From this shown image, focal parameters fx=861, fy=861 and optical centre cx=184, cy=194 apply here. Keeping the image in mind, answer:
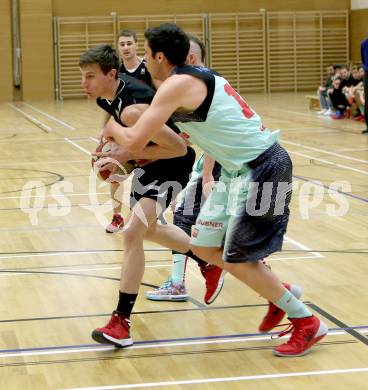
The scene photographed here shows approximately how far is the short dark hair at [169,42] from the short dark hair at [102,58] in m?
0.51

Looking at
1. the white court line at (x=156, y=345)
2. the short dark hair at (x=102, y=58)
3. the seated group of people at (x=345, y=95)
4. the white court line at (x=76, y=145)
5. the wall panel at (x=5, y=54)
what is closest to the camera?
the white court line at (x=156, y=345)

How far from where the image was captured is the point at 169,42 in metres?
4.30

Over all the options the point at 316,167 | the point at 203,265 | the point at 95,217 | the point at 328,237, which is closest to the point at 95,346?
the point at 203,265

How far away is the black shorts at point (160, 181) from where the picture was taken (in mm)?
5059

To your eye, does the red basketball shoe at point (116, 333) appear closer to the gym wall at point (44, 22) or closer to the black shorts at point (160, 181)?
the black shorts at point (160, 181)

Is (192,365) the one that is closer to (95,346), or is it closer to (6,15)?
(95,346)

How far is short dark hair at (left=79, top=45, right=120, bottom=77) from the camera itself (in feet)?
15.7

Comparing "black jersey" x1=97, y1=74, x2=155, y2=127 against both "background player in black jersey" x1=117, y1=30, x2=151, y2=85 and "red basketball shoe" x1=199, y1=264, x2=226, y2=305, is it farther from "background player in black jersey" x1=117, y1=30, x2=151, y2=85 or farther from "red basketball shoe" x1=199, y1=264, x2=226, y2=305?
"background player in black jersey" x1=117, y1=30, x2=151, y2=85

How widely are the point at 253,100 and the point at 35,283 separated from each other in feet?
63.7

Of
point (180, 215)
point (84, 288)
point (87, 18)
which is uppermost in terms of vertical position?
point (87, 18)

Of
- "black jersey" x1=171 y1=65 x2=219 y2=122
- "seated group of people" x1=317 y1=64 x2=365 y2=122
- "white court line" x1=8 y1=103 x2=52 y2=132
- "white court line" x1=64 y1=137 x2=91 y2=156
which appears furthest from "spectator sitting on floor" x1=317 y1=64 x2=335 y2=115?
"black jersey" x1=171 y1=65 x2=219 y2=122

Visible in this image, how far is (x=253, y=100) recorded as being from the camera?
25141 millimetres

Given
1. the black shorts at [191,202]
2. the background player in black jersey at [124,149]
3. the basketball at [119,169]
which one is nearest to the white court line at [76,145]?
the black shorts at [191,202]

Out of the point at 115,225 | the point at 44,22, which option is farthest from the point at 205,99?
the point at 44,22
